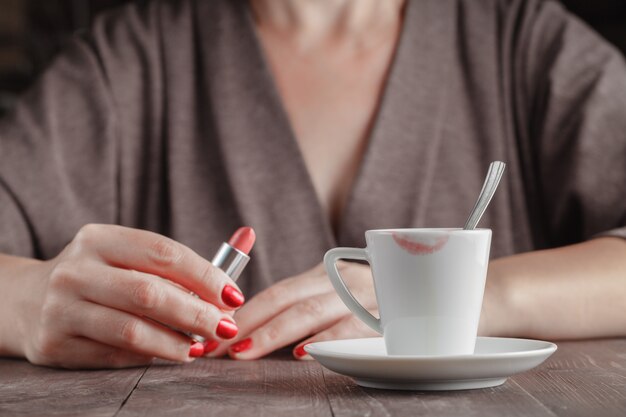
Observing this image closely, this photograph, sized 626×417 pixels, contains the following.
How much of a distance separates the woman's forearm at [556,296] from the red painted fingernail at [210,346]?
25 cm

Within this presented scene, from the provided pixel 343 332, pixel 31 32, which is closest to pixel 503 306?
pixel 343 332

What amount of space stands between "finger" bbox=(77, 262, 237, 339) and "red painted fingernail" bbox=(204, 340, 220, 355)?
0.16 ft

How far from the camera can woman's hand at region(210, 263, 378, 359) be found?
0.70 m

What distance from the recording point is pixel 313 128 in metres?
1.21

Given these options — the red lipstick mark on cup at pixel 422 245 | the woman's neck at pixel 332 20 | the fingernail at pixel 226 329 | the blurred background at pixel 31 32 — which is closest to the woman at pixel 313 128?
the woman's neck at pixel 332 20

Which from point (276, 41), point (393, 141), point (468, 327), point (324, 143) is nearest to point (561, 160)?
point (393, 141)

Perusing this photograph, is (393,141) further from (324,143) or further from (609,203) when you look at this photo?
(609,203)

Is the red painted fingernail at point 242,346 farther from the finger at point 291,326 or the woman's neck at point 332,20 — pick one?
the woman's neck at point 332,20

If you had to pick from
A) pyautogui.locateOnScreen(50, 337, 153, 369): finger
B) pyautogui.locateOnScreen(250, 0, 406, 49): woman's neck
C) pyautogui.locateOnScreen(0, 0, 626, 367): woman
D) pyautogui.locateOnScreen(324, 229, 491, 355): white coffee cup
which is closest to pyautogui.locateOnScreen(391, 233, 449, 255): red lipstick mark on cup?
pyautogui.locateOnScreen(324, 229, 491, 355): white coffee cup

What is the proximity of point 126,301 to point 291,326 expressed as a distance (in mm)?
144

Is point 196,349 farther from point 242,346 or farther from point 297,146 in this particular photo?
point 297,146

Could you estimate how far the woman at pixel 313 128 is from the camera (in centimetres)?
110

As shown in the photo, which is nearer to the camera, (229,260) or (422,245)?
(422,245)

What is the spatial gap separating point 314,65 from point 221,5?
178 millimetres
